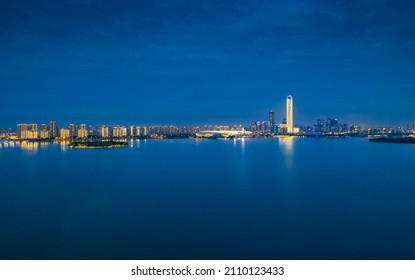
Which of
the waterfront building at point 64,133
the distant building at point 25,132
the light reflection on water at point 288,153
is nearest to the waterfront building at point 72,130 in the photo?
the waterfront building at point 64,133

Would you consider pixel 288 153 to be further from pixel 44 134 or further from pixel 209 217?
pixel 44 134

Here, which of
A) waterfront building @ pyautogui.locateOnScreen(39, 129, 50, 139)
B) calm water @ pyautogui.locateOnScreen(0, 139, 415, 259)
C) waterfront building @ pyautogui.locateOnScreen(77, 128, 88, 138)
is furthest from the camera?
waterfront building @ pyautogui.locateOnScreen(77, 128, 88, 138)

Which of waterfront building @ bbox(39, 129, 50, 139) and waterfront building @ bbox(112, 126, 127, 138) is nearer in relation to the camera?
waterfront building @ bbox(39, 129, 50, 139)

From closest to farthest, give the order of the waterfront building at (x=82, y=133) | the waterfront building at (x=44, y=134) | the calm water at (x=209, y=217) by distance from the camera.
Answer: the calm water at (x=209, y=217)
the waterfront building at (x=44, y=134)
the waterfront building at (x=82, y=133)

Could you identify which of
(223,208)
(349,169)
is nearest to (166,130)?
(349,169)

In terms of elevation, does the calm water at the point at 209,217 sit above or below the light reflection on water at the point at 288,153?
below

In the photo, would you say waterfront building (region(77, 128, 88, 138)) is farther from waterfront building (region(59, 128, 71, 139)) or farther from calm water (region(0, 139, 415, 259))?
calm water (region(0, 139, 415, 259))

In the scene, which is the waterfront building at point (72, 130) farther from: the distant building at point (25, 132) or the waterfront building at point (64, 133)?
the distant building at point (25, 132)

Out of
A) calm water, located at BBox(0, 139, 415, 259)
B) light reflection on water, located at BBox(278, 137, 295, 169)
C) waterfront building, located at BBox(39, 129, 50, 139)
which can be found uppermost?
waterfront building, located at BBox(39, 129, 50, 139)

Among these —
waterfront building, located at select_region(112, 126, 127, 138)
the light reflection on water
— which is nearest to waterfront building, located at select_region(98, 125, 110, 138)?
waterfront building, located at select_region(112, 126, 127, 138)

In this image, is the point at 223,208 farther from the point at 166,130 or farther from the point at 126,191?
the point at 166,130
